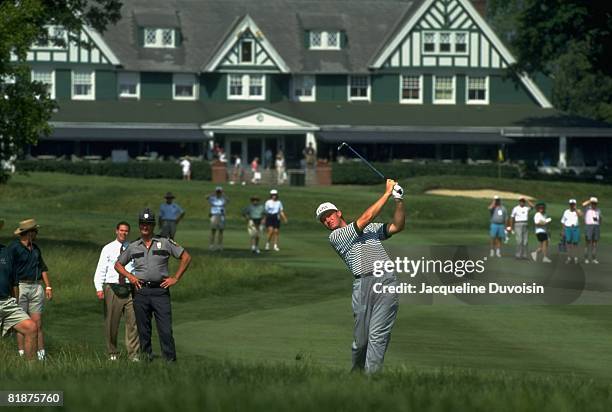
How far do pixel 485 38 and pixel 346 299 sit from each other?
59439 mm

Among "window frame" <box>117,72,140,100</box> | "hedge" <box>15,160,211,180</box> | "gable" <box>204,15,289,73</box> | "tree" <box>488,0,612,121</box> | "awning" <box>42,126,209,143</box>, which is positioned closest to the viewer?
"tree" <box>488,0,612,121</box>

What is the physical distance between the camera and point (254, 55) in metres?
86.4

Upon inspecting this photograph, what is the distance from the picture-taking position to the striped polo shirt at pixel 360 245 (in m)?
16.4

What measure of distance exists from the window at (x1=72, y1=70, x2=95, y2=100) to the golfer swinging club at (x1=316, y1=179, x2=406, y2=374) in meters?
70.0

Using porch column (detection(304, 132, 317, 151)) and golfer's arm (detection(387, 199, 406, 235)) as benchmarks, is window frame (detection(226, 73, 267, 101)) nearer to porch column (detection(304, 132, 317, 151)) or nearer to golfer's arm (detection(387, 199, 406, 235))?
porch column (detection(304, 132, 317, 151))

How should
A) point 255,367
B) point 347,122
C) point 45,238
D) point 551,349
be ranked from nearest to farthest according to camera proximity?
point 255,367 < point 551,349 < point 45,238 < point 347,122

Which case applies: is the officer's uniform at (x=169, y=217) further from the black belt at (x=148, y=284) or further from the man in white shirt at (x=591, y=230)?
the black belt at (x=148, y=284)

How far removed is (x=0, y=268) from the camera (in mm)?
19156

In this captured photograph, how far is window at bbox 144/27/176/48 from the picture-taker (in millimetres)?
88312

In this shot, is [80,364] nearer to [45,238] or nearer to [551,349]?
[551,349]

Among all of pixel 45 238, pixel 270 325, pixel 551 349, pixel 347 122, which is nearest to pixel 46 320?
pixel 270 325

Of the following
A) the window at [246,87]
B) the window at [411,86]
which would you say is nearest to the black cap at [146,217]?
the window at [246,87]

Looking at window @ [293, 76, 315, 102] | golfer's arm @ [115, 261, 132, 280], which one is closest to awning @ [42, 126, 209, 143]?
window @ [293, 76, 315, 102]

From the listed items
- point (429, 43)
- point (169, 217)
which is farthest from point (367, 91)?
point (169, 217)
